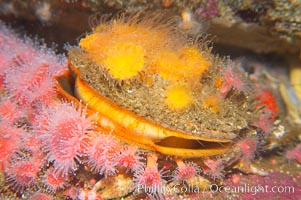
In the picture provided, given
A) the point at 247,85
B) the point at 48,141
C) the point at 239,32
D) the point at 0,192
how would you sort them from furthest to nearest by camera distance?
the point at 239,32 → the point at 247,85 → the point at 0,192 → the point at 48,141

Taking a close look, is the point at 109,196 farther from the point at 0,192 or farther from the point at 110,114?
the point at 0,192

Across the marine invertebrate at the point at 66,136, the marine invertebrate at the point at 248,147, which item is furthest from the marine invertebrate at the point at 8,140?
the marine invertebrate at the point at 248,147

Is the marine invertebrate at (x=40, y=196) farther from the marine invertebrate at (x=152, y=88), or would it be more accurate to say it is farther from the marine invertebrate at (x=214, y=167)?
the marine invertebrate at (x=214, y=167)

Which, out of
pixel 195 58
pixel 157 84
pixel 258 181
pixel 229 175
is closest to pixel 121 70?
pixel 157 84

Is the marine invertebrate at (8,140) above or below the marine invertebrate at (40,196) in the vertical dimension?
above

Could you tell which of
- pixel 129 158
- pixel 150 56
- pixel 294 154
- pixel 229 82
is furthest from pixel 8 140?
pixel 294 154

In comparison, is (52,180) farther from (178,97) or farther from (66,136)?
(178,97)

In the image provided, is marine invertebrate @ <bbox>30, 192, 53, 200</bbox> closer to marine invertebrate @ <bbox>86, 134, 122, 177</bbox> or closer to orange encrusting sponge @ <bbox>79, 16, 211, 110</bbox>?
marine invertebrate @ <bbox>86, 134, 122, 177</bbox>

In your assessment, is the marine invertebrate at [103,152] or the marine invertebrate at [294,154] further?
the marine invertebrate at [294,154]

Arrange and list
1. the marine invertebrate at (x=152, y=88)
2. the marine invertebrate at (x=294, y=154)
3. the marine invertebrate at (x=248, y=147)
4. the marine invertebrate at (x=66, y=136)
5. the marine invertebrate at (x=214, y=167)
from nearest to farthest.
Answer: the marine invertebrate at (x=66, y=136) < the marine invertebrate at (x=152, y=88) < the marine invertebrate at (x=214, y=167) < the marine invertebrate at (x=248, y=147) < the marine invertebrate at (x=294, y=154)

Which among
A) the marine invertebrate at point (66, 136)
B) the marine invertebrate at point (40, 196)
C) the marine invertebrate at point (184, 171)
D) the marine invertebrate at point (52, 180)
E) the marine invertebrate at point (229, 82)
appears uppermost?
the marine invertebrate at point (229, 82)

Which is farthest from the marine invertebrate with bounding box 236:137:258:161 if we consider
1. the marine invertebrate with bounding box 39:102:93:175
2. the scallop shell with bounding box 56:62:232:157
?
the marine invertebrate with bounding box 39:102:93:175
